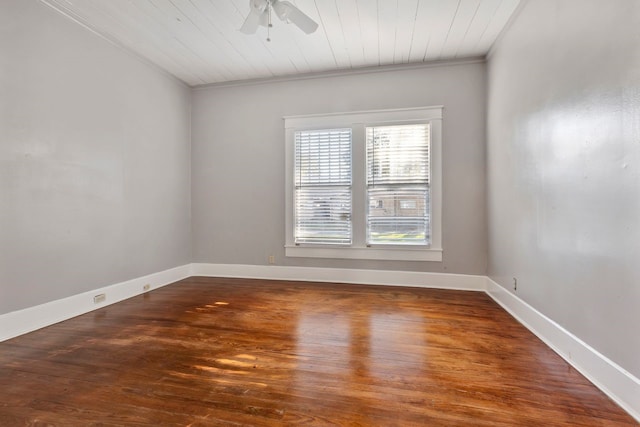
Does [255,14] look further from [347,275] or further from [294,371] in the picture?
[347,275]

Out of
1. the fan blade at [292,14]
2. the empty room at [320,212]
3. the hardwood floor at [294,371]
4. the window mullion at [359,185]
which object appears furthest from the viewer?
the window mullion at [359,185]

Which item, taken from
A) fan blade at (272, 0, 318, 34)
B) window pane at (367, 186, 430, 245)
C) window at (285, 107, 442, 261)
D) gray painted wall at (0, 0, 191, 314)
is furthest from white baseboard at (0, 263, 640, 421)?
fan blade at (272, 0, 318, 34)

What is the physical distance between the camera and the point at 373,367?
1981 millimetres

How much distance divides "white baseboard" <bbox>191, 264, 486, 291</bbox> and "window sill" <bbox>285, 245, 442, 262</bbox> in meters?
0.19

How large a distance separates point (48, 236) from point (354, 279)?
11.1ft

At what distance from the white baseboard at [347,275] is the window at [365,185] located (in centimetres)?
23

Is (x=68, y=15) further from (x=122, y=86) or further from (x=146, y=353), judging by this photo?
(x=146, y=353)

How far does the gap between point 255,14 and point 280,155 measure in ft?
7.00

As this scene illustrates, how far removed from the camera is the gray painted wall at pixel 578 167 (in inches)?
62.0

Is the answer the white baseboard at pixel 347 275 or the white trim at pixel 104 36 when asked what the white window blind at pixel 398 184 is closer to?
the white baseboard at pixel 347 275

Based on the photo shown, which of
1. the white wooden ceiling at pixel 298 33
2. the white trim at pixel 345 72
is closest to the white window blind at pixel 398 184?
the white trim at pixel 345 72

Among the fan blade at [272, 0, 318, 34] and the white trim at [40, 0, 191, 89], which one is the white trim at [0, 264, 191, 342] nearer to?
the white trim at [40, 0, 191, 89]

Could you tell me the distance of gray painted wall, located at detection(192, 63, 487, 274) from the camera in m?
3.88

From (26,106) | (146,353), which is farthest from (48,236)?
(146,353)
